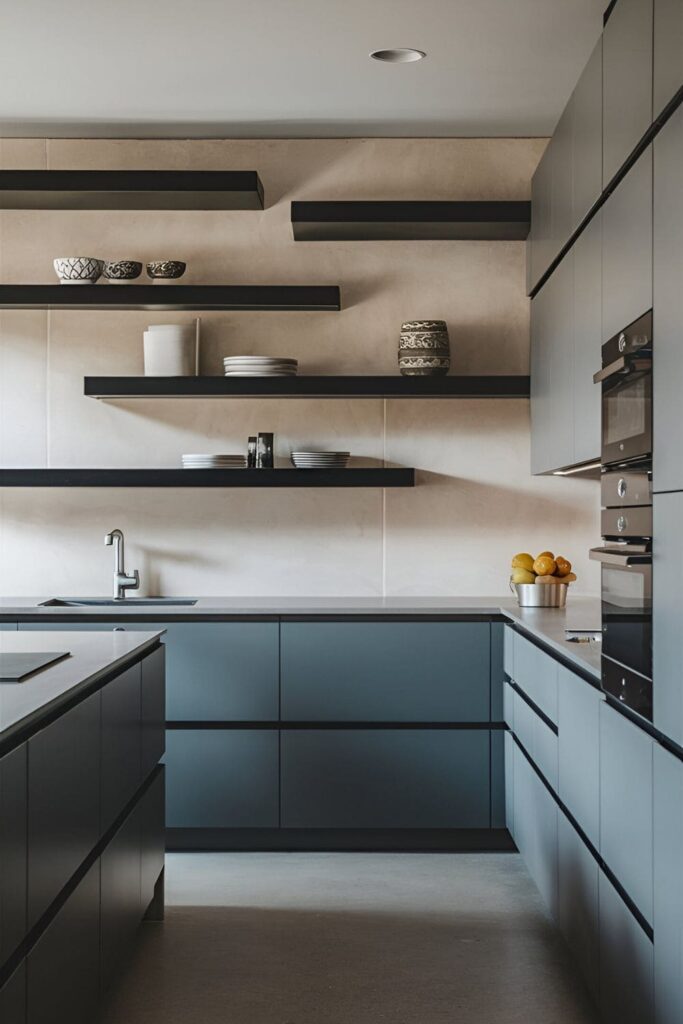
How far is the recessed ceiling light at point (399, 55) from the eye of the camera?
374 cm

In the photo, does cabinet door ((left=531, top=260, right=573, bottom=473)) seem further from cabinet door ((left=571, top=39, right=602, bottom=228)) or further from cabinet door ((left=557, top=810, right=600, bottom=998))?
cabinet door ((left=557, top=810, right=600, bottom=998))

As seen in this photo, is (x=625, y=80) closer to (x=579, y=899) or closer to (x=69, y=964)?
(x=579, y=899)

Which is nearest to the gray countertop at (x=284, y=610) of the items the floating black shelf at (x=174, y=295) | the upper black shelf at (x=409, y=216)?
the floating black shelf at (x=174, y=295)

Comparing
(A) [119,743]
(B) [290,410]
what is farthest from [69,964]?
(B) [290,410]

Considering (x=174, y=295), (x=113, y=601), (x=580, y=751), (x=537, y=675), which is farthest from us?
(x=113, y=601)

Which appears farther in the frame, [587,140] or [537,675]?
[537,675]

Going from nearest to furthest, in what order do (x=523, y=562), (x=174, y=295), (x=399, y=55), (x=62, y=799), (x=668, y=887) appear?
(x=668, y=887) < (x=62, y=799) < (x=399, y=55) < (x=523, y=562) < (x=174, y=295)

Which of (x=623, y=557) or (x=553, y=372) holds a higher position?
(x=553, y=372)

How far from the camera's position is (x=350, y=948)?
10.6ft

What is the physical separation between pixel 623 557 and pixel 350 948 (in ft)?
5.09

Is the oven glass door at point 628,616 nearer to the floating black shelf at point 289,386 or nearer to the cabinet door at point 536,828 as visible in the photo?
the cabinet door at point 536,828

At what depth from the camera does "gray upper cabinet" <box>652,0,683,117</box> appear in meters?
2.16

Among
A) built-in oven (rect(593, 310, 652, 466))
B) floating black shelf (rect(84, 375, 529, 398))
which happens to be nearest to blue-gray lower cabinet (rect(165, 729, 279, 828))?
floating black shelf (rect(84, 375, 529, 398))

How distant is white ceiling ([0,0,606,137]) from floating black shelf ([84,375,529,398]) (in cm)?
104
